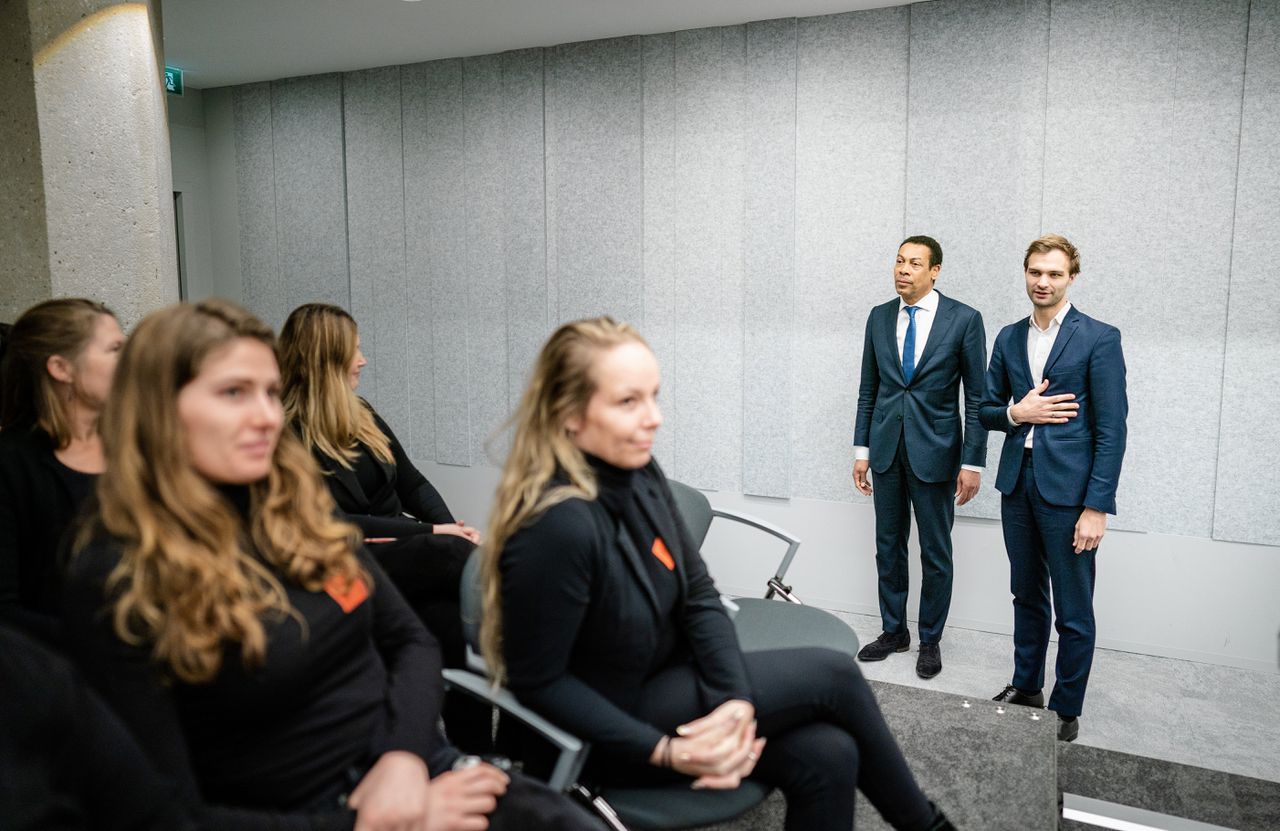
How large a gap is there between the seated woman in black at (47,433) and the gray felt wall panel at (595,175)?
3072 millimetres

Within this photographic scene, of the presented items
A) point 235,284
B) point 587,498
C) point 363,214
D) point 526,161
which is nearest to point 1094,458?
point 587,498

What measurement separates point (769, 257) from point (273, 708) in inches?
148

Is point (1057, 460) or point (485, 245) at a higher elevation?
point (485, 245)

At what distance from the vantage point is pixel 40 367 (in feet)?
7.24

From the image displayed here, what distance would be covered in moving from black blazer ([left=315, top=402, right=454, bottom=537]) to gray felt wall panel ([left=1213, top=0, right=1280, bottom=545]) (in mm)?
3388

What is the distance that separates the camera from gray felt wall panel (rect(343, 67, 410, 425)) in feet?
18.5

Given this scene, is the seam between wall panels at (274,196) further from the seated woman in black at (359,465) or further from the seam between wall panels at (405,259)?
the seated woman in black at (359,465)

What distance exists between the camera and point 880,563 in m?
4.21

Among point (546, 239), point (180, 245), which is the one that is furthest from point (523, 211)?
point (180, 245)

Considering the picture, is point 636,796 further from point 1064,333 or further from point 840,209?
point 840,209

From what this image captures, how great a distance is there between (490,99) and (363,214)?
116cm

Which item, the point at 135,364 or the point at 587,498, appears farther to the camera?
the point at 587,498

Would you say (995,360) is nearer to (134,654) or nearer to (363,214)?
(134,654)

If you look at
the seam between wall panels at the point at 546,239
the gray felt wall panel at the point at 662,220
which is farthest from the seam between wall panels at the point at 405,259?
the gray felt wall panel at the point at 662,220
